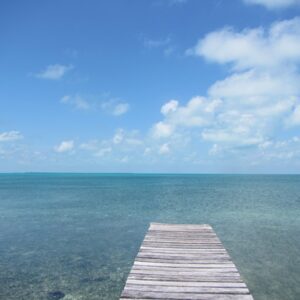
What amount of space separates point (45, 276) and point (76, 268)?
1.68 m

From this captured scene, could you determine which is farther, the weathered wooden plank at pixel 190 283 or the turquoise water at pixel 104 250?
the turquoise water at pixel 104 250

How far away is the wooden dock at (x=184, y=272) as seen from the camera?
7520mm

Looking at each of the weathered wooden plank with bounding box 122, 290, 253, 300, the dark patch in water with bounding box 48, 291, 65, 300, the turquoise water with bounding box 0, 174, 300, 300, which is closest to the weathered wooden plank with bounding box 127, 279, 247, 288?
the weathered wooden plank with bounding box 122, 290, 253, 300

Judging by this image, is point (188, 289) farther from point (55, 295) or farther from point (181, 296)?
point (55, 295)

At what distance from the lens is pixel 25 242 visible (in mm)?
23844

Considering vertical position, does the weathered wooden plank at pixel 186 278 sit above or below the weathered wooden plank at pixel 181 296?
above

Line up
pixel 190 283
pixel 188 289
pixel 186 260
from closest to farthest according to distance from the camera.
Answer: pixel 188 289 < pixel 190 283 < pixel 186 260

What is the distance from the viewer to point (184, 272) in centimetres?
891

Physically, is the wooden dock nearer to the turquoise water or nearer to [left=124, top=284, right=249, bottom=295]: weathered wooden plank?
[left=124, top=284, right=249, bottom=295]: weathered wooden plank

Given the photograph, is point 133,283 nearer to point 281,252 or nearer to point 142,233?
point 281,252

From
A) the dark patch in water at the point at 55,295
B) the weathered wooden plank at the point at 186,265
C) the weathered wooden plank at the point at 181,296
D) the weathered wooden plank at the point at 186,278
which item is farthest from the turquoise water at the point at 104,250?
the weathered wooden plank at the point at 181,296

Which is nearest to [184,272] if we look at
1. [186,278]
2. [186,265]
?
[186,278]

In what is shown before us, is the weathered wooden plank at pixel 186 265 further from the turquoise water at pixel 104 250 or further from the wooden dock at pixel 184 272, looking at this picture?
the turquoise water at pixel 104 250

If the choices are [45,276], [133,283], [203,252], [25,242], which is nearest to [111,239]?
[25,242]
